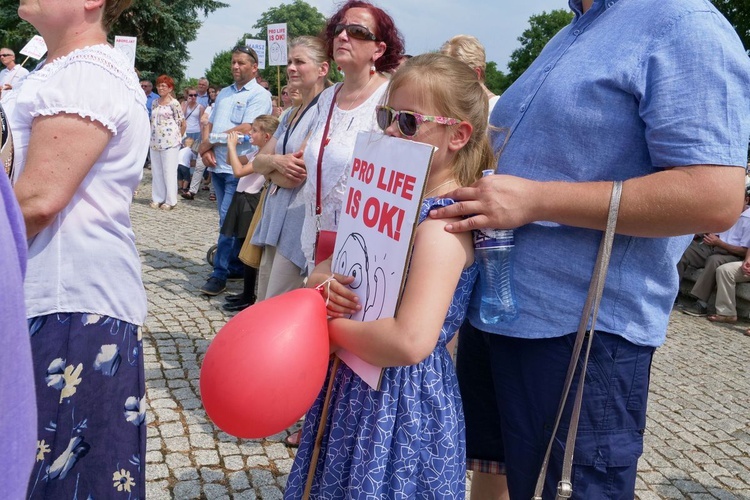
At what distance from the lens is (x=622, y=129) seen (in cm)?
145

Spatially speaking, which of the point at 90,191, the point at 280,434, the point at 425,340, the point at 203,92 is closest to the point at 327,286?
the point at 425,340

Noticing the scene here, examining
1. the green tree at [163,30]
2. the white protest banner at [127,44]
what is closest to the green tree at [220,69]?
the green tree at [163,30]

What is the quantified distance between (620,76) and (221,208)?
6.04 m

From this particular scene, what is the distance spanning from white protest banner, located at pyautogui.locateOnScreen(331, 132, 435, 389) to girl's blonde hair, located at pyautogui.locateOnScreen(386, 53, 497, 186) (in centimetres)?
16

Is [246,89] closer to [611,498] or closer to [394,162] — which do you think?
[394,162]

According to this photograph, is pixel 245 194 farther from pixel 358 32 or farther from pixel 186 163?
pixel 186 163

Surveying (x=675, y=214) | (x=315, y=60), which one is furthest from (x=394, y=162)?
(x=315, y=60)

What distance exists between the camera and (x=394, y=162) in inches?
63.9

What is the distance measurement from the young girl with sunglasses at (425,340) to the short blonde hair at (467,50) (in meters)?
3.16

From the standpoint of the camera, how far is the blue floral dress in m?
1.66

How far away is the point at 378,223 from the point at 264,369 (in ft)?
1.44

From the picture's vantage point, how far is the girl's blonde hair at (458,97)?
1.69m

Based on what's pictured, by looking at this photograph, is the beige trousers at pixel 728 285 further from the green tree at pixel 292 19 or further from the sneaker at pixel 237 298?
the green tree at pixel 292 19

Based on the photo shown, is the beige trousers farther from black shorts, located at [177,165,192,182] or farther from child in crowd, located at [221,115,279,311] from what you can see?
black shorts, located at [177,165,192,182]
